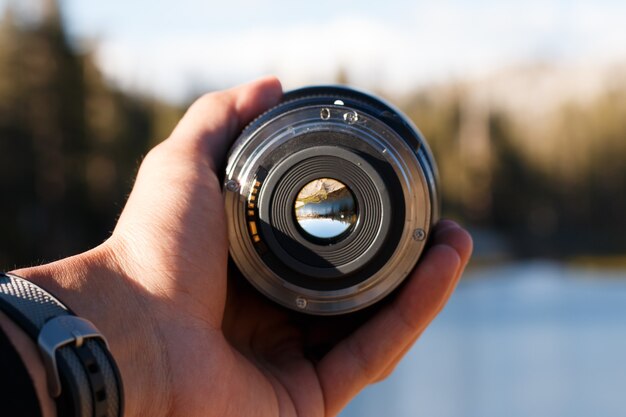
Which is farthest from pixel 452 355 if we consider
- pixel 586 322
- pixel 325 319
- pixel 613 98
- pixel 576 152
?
pixel 613 98

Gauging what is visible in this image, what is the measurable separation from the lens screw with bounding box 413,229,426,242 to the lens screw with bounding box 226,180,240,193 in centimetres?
50

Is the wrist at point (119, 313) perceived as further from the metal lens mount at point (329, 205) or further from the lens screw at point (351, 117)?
the lens screw at point (351, 117)

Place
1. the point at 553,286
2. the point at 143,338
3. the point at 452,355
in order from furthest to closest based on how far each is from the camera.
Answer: the point at 553,286 → the point at 452,355 → the point at 143,338

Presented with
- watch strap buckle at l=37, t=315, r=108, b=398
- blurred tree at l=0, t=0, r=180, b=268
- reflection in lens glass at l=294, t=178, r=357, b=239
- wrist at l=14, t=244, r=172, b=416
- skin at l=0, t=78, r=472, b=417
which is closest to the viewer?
watch strap buckle at l=37, t=315, r=108, b=398

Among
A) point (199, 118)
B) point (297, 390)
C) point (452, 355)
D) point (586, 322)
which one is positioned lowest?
point (586, 322)

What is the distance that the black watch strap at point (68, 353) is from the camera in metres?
1.89

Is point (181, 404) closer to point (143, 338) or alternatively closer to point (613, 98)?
point (143, 338)

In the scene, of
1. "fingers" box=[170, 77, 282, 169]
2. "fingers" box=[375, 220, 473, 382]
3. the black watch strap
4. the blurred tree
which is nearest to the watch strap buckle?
the black watch strap

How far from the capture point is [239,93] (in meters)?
2.97

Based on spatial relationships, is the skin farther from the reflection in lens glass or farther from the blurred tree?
the blurred tree

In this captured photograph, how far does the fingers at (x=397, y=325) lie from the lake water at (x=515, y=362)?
1099cm

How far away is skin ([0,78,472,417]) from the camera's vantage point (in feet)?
7.80

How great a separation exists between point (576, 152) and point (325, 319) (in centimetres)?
5696

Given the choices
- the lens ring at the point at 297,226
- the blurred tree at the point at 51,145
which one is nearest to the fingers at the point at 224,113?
the lens ring at the point at 297,226
